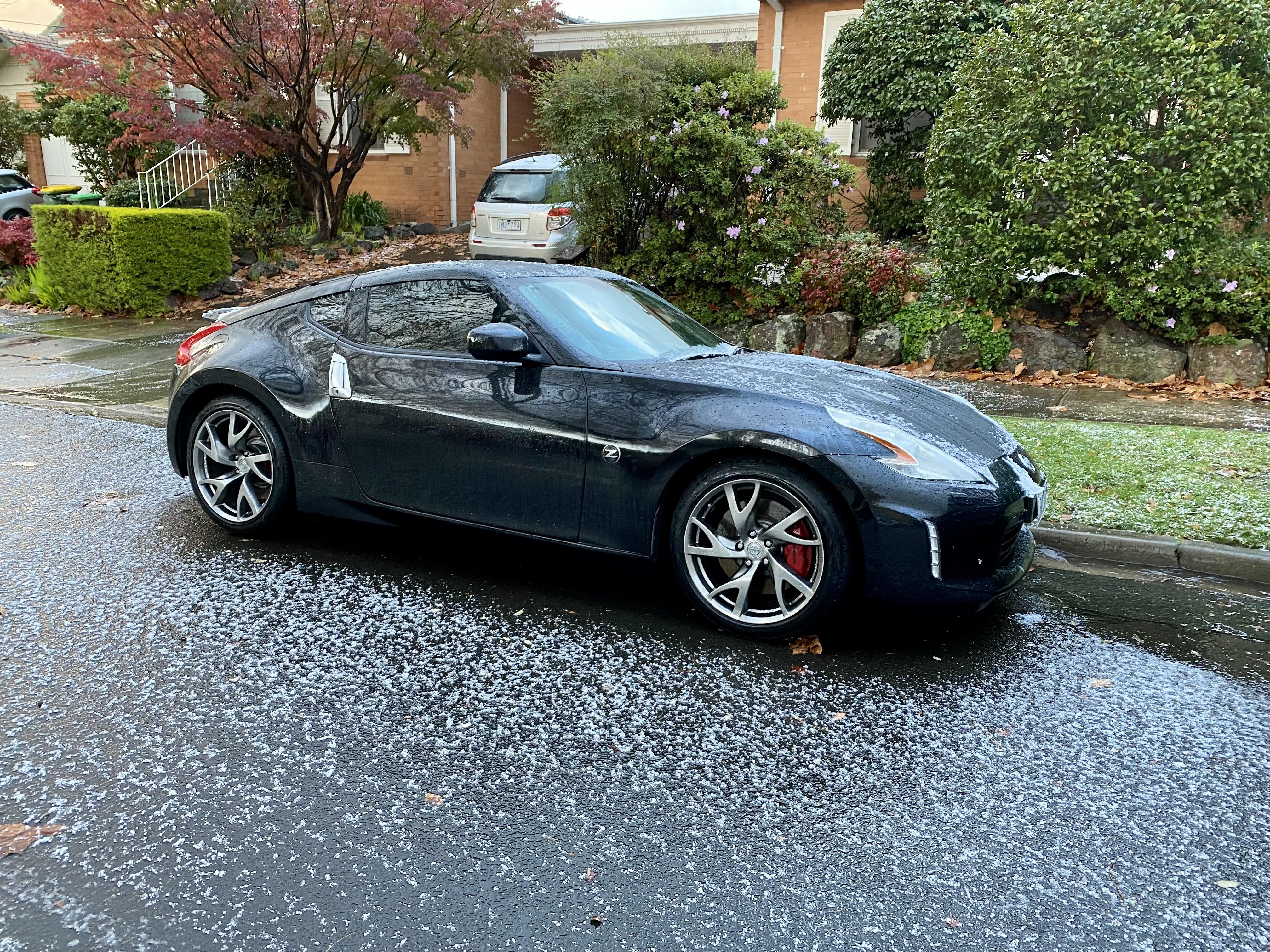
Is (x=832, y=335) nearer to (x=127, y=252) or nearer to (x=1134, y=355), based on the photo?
(x=1134, y=355)

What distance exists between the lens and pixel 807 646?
3818mm

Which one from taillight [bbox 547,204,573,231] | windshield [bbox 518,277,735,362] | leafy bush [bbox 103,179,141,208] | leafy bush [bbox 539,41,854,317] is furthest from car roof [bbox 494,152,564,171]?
windshield [bbox 518,277,735,362]

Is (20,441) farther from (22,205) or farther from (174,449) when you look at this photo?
(22,205)

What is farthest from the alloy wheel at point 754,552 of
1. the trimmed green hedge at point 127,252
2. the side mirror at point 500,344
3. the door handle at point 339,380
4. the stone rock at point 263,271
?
the stone rock at point 263,271

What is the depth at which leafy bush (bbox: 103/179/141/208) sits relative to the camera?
18.0 m

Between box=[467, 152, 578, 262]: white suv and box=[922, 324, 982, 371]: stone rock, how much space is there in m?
6.04

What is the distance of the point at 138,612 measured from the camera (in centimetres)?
406

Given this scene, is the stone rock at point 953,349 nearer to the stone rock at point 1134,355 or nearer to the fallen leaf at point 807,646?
the stone rock at point 1134,355

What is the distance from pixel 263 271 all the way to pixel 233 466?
11.5 metres

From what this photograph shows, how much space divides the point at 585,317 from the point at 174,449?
93.8 inches

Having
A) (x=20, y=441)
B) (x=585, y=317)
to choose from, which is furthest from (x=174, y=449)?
(x=20, y=441)

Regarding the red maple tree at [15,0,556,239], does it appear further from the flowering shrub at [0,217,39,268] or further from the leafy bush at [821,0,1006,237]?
the leafy bush at [821,0,1006,237]

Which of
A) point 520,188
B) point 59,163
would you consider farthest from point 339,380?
point 59,163

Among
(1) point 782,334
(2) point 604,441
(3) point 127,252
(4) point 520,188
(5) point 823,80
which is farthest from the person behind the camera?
Result: (5) point 823,80
